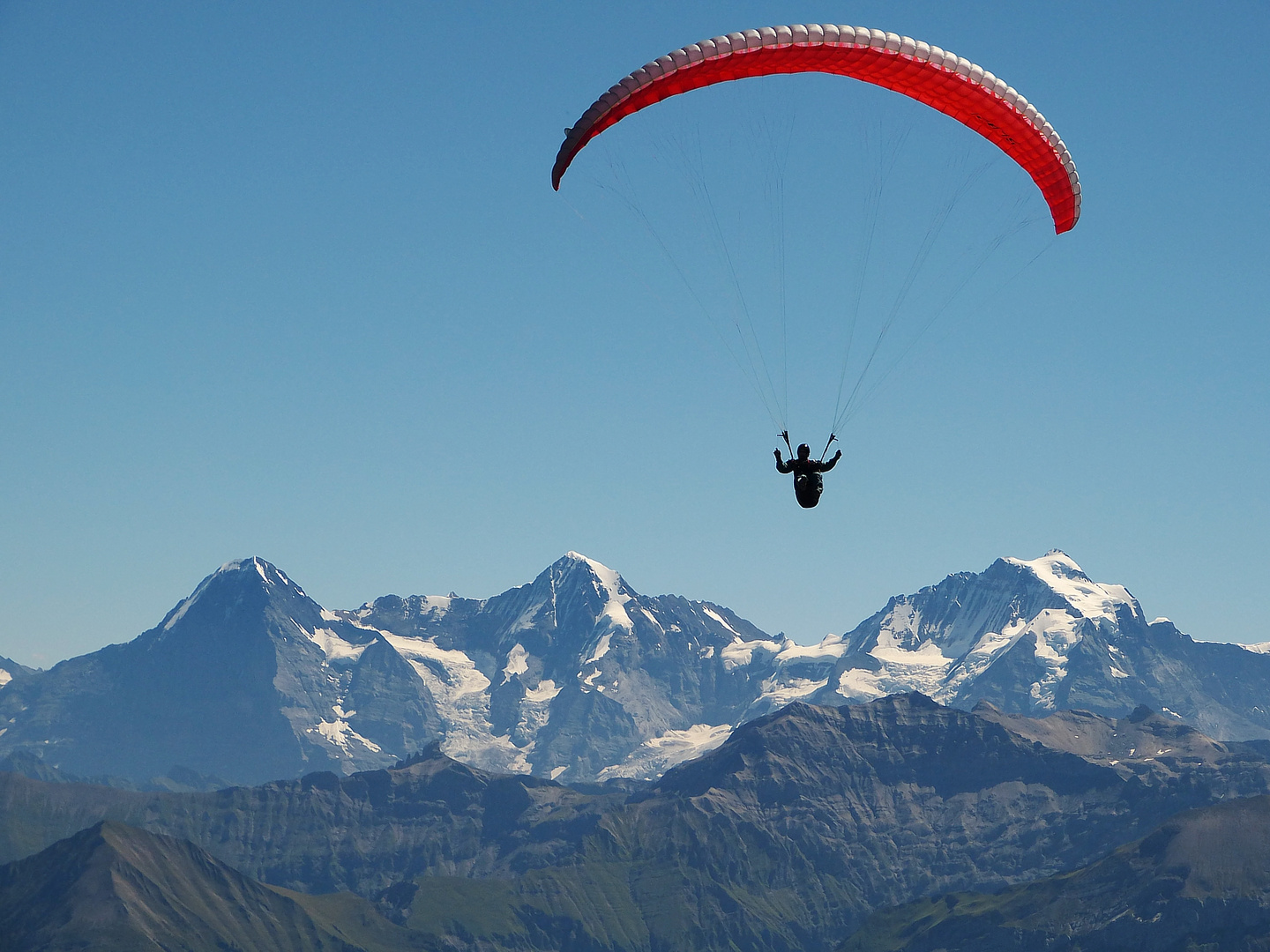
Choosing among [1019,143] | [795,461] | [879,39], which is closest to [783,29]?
[879,39]

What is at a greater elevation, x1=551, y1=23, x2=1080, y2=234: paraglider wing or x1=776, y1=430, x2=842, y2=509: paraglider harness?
x1=551, y1=23, x2=1080, y2=234: paraglider wing

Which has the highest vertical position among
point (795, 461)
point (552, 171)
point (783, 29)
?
point (783, 29)

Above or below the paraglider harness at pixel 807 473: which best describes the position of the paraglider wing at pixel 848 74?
above

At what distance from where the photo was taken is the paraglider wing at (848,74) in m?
49.7

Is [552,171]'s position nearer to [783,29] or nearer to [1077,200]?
[783,29]

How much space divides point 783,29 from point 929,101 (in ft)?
24.1

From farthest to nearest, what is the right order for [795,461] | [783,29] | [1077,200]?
[1077,200] → [795,461] → [783,29]

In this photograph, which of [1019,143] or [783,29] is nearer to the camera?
[783,29]

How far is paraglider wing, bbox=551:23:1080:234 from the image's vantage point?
4969 cm

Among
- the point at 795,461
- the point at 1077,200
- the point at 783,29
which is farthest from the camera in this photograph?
the point at 1077,200

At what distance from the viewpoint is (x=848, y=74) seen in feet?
171

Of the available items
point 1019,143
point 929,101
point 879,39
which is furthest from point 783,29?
point 1019,143

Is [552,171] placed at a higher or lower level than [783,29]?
lower

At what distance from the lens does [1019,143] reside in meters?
55.3
